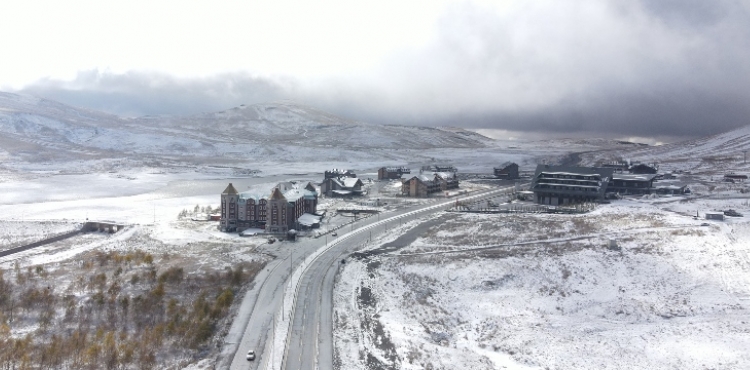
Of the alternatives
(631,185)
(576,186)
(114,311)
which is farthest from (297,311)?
(631,185)

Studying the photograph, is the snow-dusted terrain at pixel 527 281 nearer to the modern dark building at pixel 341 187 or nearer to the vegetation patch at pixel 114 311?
the vegetation patch at pixel 114 311

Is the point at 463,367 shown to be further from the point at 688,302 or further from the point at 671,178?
the point at 671,178

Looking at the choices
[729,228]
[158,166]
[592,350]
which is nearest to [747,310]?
[592,350]

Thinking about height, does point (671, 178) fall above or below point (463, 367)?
above

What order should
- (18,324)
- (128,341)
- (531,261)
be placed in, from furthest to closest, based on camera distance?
(531,261) < (18,324) < (128,341)

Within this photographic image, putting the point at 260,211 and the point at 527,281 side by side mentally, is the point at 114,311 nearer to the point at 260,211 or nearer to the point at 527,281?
the point at 260,211

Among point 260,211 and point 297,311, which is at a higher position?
point 260,211

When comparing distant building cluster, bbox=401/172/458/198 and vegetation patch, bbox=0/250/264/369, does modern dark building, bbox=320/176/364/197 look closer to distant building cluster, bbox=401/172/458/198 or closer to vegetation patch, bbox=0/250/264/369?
distant building cluster, bbox=401/172/458/198
